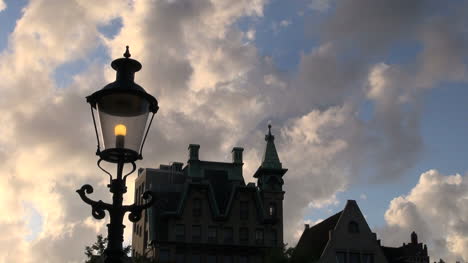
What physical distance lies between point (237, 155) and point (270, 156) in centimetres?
385

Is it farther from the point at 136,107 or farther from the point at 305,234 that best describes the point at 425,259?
the point at 136,107

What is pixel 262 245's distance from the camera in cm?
7431

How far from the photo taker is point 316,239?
69.2 meters

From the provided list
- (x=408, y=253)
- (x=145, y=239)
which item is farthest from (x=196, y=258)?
(x=408, y=253)

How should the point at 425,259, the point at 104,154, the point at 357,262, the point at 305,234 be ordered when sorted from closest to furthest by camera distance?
the point at 104,154 → the point at 357,262 → the point at 425,259 → the point at 305,234

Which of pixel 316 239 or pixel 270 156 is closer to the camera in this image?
pixel 316 239

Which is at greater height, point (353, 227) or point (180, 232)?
point (180, 232)

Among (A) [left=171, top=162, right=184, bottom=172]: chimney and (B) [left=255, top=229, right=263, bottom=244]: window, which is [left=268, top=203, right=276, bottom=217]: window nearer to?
(B) [left=255, top=229, right=263, bottom=244]: window

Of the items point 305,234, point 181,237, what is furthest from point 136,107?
point 305,234

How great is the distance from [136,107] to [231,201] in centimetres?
6374

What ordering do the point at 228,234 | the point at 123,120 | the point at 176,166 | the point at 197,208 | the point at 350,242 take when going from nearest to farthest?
the point at 123,120
the point at 350,242
the point at 197,208
the point at 228,234
the point at 176,166

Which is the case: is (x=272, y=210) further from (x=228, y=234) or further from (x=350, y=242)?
(x=350, y=242)

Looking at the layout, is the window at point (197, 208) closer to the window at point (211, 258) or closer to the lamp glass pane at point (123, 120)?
the window at point (211, 258)

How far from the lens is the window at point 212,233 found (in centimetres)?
7294
